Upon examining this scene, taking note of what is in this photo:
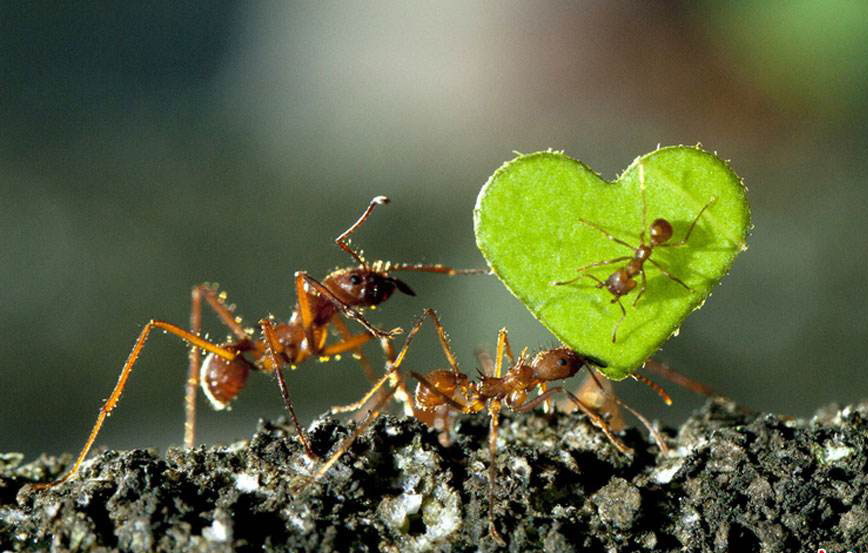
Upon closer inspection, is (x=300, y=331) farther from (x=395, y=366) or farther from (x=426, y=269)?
(x=395, y=366)

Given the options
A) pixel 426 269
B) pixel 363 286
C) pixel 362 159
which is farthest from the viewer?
pixel 362 159

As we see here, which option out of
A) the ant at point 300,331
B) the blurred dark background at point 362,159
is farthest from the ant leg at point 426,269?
the blurred dark background at point 362,159

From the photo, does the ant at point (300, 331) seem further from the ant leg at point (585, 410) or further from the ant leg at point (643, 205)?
the ant leg at point (643, 205)

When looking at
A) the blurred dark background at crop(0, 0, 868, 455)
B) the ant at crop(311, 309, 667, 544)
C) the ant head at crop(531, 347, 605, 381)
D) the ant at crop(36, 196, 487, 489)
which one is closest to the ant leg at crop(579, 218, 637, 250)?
the ant at crop(311, 309, 667, 544)

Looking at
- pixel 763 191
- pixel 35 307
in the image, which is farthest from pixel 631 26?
pixel 35 307

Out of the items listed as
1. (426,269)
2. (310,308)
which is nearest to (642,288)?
(426,269)

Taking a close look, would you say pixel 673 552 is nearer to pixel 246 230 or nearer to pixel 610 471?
pixel 610 471

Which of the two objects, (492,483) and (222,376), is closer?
(492,483)
